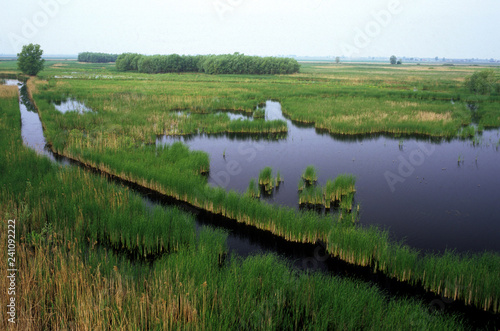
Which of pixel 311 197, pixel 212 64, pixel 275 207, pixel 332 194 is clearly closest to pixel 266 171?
pixel 311 197

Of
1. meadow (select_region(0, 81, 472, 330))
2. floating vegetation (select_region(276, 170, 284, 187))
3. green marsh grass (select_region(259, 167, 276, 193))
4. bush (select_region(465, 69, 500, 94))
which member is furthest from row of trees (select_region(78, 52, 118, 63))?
meadow (select_region(0, 81, 472, 330))

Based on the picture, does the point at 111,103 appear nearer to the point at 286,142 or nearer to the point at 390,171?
the point at 286,142

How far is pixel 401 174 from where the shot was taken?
1520cm

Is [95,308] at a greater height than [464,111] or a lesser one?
lesser

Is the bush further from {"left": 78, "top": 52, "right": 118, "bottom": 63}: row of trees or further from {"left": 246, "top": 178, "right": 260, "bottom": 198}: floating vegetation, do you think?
{"left": 78, "top": 52, "right": 118, "bottom": 63}: row of trees

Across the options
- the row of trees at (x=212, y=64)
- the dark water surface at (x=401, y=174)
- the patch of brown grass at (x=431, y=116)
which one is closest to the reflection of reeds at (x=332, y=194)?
the dark water surface at (x=401, y=174)

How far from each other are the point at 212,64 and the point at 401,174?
289ft

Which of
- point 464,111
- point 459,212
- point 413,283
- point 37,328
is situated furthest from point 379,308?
point 464,111

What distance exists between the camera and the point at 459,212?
451 inches

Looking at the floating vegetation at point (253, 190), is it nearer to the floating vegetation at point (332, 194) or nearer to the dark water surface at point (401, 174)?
the dark water surface at point (401, 174)

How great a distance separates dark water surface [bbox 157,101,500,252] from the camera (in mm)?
10352

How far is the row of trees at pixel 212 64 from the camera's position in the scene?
95.8 m

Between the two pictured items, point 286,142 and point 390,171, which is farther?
point 286,142

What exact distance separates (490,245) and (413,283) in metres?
3.72
